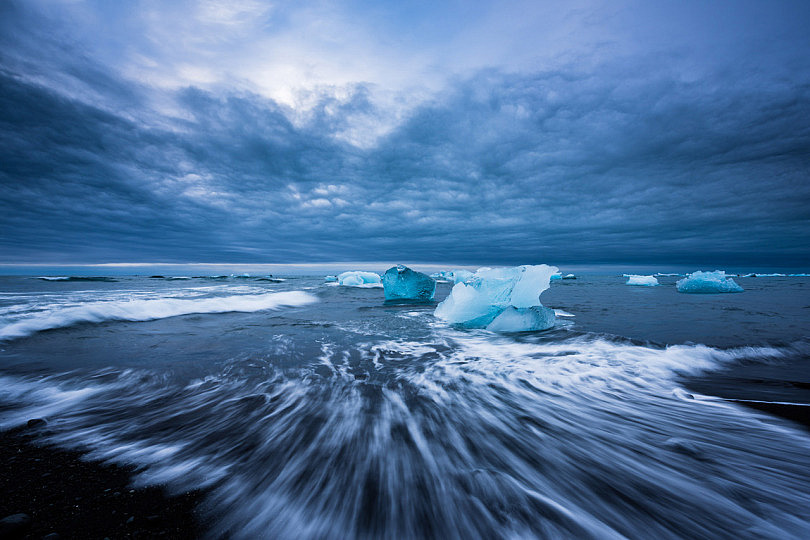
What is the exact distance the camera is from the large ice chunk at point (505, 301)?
5656 millimetres

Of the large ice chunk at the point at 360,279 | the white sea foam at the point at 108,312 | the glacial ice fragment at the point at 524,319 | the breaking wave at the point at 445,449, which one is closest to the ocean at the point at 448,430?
the breaking wave at the point at 445,449

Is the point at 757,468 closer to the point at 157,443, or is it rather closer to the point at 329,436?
the point at 329,436

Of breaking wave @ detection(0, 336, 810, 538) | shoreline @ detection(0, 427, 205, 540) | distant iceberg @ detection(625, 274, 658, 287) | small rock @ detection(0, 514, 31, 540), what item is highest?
small rock @ detection(0, 514, 31, 540)

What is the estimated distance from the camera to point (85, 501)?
127cm

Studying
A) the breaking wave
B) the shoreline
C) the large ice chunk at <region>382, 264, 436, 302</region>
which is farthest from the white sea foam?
the shoreline

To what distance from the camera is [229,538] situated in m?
1.12

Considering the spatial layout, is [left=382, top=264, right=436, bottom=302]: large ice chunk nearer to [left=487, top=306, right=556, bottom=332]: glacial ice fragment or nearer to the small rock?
[left=487, top=306, right=556, bottom=332]: glacial ice fragment

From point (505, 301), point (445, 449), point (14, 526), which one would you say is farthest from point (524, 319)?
point (14, 526)

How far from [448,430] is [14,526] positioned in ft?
6.38

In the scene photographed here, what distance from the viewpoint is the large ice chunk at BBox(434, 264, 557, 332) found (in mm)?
5656

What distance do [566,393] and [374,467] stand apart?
2.01m

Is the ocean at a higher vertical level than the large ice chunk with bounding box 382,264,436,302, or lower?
lower

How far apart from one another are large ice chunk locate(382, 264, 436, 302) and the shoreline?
9.33 meters

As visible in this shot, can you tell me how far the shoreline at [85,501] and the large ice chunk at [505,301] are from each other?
17.2 ft
